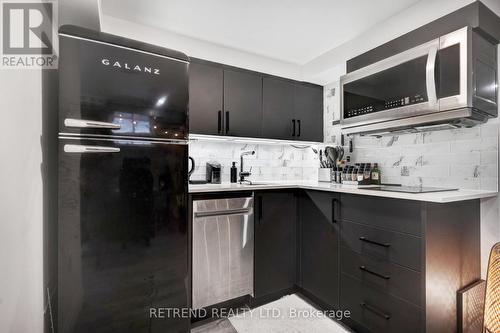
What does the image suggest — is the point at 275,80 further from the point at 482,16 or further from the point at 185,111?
the point at 482,16

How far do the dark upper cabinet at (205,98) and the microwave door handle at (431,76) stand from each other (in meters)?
1.59

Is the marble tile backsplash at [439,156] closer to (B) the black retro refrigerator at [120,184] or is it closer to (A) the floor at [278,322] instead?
(A) the floor at [278,322]

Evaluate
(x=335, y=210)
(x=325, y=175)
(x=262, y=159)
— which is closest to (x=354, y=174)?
(x=325, y=175)

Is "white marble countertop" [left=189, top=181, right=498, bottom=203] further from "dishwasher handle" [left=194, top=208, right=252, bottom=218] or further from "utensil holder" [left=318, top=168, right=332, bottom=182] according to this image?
"utensil holder" [left=318, top=168, right=332, bottom=182]

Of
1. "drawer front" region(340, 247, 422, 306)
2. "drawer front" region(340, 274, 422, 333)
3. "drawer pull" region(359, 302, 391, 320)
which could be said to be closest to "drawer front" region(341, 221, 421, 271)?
"drawer front" region(340, 247, 422, 306)

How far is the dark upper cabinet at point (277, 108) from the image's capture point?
102 inches

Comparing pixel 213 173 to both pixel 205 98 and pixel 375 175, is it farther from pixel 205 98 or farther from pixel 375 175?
pixel 375 175

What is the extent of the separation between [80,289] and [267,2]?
2.14m

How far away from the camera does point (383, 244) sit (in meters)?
1.57

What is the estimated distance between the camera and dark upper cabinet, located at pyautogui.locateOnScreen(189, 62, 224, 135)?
2.22 meters

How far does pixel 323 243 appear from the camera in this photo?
6.69ft

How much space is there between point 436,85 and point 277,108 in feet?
4.63

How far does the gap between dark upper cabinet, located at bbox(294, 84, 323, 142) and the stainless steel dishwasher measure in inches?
46.5

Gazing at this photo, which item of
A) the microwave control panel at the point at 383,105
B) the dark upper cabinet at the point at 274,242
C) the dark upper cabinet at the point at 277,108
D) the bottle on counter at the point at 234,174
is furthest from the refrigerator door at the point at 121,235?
the microwave control panel at the point at 383,105
